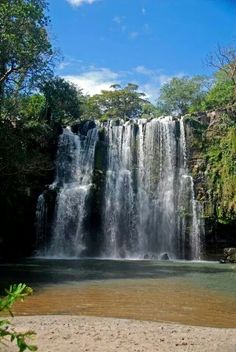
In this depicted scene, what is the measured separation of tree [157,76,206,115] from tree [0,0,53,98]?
33.9 m

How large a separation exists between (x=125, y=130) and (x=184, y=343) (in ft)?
84.8

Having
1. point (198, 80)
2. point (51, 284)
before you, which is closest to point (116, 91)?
point (198, 80)

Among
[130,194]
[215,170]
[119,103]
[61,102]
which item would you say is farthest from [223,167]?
[119,103]

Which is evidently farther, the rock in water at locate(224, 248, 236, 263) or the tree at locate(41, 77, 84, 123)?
the tree at locate(41, 77, 84, 123)

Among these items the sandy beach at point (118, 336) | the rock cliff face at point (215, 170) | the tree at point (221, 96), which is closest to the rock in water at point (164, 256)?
the rock cliff face at point (215, 170)

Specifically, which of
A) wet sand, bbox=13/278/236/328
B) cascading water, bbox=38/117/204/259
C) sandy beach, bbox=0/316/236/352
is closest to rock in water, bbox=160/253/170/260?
cascading water, bbox=38/117/204/259

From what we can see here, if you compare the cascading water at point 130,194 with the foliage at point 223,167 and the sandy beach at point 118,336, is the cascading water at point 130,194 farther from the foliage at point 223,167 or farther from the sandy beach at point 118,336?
the sandy beach at point 118,336

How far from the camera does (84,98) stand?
197 ft

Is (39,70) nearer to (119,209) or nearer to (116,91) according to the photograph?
(119,209)

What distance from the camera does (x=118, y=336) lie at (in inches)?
257

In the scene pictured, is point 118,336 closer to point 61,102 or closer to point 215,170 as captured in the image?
point 215,170

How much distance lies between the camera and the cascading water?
27141mm

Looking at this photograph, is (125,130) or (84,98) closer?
(125,130)

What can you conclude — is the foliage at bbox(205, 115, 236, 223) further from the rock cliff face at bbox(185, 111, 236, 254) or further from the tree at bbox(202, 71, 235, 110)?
the tree at bbox(202, 71, 235, 110)
